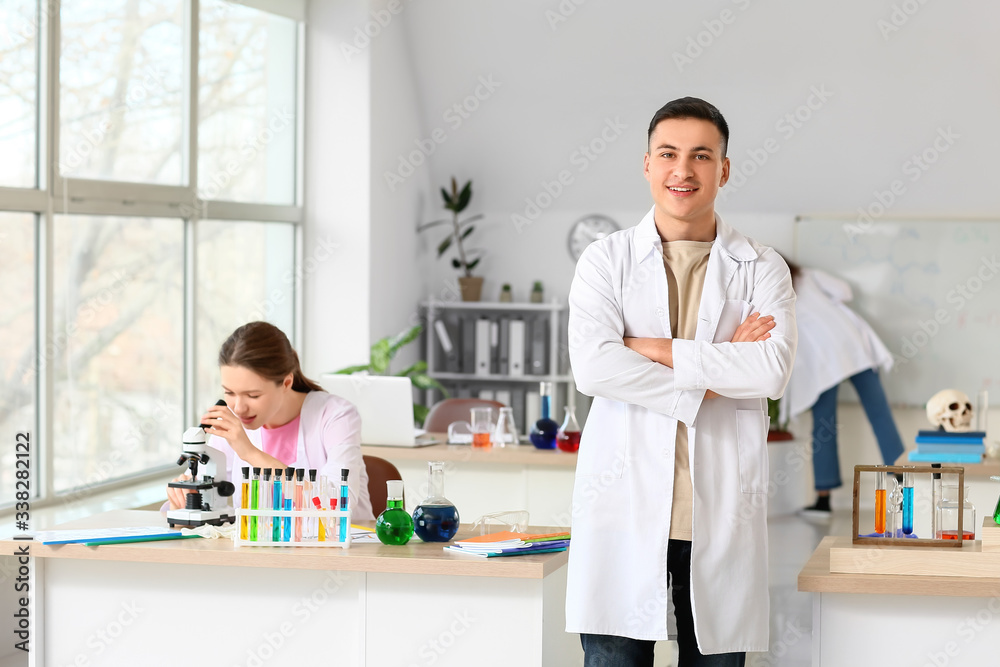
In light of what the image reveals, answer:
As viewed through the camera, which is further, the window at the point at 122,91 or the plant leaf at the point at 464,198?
the plant leaf at the point at 464,198

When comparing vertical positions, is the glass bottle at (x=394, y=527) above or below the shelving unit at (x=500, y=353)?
below

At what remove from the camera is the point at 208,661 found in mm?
2547

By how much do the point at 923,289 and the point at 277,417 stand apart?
4.94 m

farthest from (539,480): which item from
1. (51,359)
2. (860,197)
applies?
(860,197)

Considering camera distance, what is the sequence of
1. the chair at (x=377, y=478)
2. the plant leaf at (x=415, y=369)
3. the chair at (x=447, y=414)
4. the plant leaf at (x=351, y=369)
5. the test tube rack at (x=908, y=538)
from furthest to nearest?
the plant leaf at (x=415, y=369) → the plant leaf at (x=351, y=369) → the chair at (x=447, y=414) → the chair at (x=377, y=478) → the test tube rack at (x=908, y=538)

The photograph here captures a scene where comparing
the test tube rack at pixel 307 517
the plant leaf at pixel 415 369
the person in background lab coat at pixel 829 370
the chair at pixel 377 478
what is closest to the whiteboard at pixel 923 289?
the person in background lab coat at pixel 829 370

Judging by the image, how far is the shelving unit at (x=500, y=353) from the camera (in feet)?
22.5

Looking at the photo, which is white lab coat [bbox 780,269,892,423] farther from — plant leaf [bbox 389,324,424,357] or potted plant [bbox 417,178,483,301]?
plant leaf [bbox 389,324,424,357]

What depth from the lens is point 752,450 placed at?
87.5 inches

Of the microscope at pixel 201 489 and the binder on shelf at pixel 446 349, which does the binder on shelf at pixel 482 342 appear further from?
the microscope at pixel 201 489

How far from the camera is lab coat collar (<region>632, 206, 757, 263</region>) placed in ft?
7.55

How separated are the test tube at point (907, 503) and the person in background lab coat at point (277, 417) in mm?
1323

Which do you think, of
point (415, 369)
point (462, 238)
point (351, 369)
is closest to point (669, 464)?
point (351, 369)

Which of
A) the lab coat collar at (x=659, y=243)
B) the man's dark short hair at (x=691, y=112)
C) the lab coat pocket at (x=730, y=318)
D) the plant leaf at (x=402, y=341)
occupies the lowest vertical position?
the plant leaf at (x=402, y=341)
